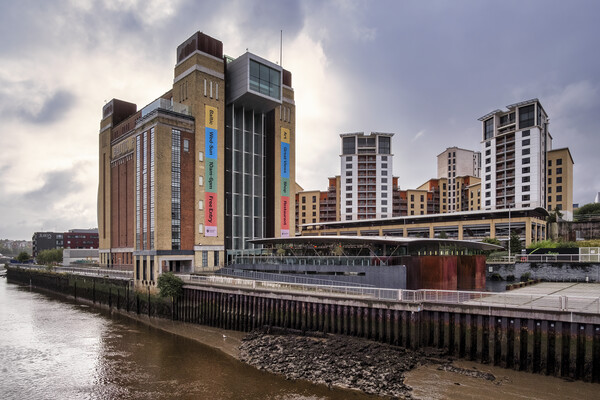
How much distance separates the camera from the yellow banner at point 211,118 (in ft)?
191

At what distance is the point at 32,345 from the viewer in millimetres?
32531

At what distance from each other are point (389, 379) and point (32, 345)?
30717mm

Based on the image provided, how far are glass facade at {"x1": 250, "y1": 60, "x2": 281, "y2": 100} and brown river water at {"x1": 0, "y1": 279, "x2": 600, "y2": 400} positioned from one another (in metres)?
40.2

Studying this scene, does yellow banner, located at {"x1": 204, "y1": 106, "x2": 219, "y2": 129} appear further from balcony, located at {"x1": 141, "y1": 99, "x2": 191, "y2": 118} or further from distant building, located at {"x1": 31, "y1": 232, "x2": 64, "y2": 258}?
distant building, located at {"x1": 31, "y1": 232, "x2": 64, "y2": 258}

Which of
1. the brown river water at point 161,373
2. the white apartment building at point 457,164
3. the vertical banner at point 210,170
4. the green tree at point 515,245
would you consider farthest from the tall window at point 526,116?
the brown river water at point 161,373

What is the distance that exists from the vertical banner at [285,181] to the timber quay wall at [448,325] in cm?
3439

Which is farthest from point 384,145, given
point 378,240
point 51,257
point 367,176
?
point 51,257

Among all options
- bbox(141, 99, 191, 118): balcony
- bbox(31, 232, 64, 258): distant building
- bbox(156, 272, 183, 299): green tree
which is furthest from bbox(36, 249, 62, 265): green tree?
bbox(156, 272, 183, 299): green tree

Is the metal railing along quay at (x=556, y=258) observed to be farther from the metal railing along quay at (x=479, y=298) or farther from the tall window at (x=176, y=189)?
the tall window at (x=176, y=189)

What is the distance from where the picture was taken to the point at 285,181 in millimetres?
70312

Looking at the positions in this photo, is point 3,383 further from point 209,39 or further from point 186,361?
point 209,39

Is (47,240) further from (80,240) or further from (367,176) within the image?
(367,176)

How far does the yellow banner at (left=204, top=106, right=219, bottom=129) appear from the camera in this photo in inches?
2289

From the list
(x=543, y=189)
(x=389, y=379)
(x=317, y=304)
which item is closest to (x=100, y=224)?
(x=317, y=304)
